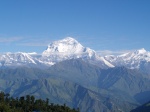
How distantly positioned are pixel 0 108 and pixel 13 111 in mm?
6712

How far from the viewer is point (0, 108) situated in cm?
17475

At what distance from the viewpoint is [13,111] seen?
177625mm
